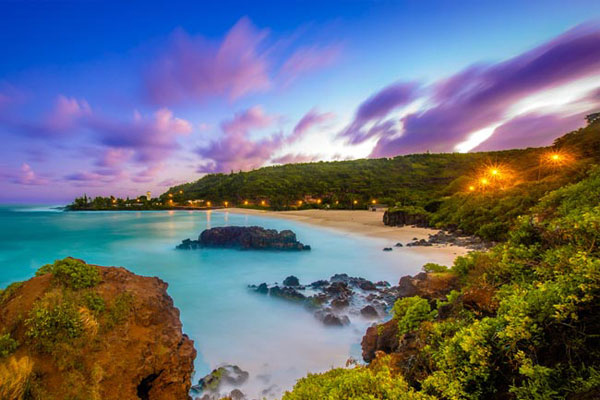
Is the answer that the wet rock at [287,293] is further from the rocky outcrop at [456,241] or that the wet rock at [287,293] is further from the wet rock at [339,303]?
the rocky outcrop at [456,241]

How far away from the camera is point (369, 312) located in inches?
413

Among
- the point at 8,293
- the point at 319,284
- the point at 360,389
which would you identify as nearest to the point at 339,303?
the point at 319,284

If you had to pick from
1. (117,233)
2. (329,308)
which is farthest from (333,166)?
(329,308)

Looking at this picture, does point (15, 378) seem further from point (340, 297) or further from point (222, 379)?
point (340, 297)

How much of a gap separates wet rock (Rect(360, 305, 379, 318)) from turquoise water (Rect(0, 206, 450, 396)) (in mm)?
373

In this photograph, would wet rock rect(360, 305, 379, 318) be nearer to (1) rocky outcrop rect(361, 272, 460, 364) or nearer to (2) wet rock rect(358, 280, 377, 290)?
(2) wet rock rect(358, 280, 377, 290)

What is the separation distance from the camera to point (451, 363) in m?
3.24

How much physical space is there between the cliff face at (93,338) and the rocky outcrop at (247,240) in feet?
56.9

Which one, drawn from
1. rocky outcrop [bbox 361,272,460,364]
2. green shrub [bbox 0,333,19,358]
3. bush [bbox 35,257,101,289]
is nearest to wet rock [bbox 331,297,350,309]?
rocky outcrop [bbox 361,272,460,364]

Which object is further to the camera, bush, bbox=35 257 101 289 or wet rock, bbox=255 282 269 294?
wet rock, bbox=255 282 269 294

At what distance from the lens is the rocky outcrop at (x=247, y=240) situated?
24234 mm

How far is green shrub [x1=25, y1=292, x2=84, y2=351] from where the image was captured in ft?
16.3

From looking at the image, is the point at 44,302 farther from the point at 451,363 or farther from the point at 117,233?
the point at 117,233

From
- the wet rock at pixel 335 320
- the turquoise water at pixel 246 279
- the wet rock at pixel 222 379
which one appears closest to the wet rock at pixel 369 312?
the turquoise water at pixel 246 279
